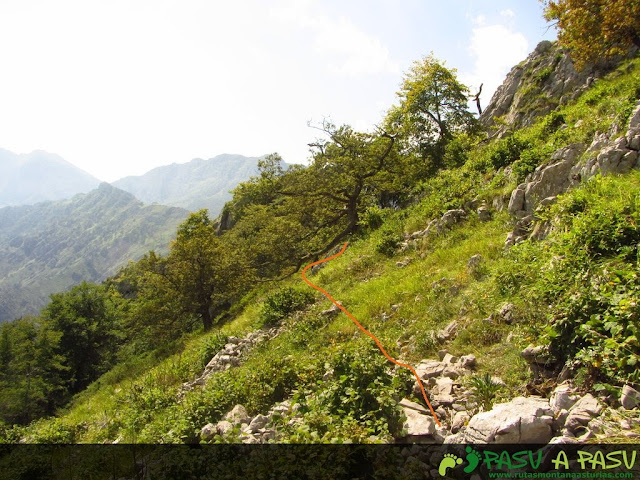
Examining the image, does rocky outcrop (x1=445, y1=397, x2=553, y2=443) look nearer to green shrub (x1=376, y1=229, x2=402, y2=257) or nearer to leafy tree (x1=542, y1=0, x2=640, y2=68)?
green shrub (x1=376, y1=229, x2=402, y2=257)

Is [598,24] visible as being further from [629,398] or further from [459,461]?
[459,461]

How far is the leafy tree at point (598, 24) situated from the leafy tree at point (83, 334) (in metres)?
45.1

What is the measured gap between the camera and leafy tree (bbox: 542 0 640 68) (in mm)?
16109

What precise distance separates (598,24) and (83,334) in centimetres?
4959

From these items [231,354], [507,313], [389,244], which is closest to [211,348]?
[231,354]

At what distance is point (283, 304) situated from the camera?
14.5 meters

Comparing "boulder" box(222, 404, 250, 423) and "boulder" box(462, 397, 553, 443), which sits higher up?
"boulder" box(462, 397, 553, 443)

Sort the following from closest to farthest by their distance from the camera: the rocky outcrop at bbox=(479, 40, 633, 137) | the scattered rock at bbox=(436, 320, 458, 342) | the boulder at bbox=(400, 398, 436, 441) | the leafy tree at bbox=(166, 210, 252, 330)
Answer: the boulder at bbox=(400, 398, 436, 441)
the scattered rock at bbox=(436, 320, 458, 342)
the rocky outcrop at bbox=(479, 40, 633, 137)
the leafy tree at bbox=(166, 210, 252, 330)

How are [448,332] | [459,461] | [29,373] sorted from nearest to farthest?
[459,461] → [448,332] → [29,373]

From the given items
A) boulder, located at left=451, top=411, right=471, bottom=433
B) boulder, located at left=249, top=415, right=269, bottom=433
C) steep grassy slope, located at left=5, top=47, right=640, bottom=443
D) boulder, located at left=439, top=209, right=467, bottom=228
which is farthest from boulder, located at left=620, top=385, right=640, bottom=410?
boulder, located at left=439, top=209, right=467, bottom=228

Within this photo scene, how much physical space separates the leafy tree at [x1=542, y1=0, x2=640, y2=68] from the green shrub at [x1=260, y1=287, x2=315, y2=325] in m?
18.1

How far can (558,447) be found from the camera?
11.7 feet

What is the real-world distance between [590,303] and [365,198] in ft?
73.2

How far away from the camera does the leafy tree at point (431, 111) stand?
2917cm
